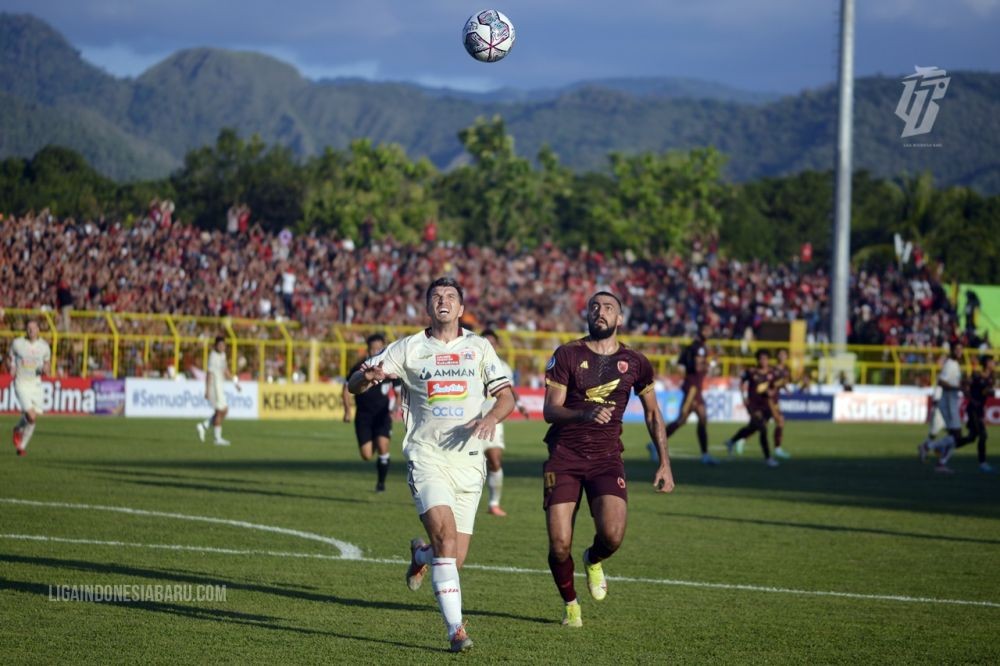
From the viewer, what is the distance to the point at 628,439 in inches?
1447

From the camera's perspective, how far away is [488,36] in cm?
1299

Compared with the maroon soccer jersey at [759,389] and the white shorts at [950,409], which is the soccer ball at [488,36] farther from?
the white shorts at [950,409]

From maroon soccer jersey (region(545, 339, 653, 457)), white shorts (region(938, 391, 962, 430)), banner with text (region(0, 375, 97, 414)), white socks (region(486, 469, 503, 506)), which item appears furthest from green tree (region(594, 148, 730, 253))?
maroon soccer jersey (region(545, 339, 653, 457))

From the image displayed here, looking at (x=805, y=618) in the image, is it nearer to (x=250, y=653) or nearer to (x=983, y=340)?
(x=250, y=653)

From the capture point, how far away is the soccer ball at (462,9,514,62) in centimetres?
1295

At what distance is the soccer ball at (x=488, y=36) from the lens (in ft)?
42.5

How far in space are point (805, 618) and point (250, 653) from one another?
4270 mm

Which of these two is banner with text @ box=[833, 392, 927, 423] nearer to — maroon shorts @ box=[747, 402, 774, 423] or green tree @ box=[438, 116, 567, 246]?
maroon shorts @ box=[747, 402, 774, 423]

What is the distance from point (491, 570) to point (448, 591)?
372 cm

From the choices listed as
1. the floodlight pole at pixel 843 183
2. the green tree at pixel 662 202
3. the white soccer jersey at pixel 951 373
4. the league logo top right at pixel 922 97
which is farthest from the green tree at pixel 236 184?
the league logo top right at pixel 922 97

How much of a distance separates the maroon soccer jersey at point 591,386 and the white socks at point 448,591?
55.8 inches

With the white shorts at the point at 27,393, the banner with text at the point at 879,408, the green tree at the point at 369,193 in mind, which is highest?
the green tree at the point at 369,193

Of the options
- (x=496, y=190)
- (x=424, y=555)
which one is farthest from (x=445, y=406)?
(x=496, y=190)

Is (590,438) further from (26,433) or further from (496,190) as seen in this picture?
(496,190)
